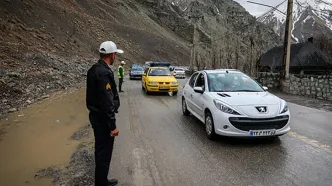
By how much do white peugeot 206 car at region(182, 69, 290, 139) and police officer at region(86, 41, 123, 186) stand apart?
→ 119 inches

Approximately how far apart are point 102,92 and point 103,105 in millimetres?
175

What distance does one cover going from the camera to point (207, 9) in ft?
498

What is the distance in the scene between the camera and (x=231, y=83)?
336 inches

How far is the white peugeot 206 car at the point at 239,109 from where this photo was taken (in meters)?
6.68

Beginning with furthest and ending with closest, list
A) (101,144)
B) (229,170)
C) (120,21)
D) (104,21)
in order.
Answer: (120,21) < (104,21) < (229,170) < (101,144)

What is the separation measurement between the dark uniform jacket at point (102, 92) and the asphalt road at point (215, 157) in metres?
1.31

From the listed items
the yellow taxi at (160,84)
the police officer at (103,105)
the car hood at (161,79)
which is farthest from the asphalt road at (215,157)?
the car hood at (161,79)

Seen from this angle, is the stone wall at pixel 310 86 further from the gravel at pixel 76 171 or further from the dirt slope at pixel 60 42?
the gravel at pixel 76 171

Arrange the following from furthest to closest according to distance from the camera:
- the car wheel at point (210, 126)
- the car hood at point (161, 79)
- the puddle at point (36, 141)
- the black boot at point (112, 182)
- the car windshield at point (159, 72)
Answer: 1. the car windshield at point (159, 72)
2. the car hood at point (161, 79)
3. the car wheel at point (210, 126)
4. the puddle at point (36, 141)
5. the black boot at point (112, 182)

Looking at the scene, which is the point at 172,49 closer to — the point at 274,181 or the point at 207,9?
the point at 207,9

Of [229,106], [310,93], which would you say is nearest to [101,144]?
[229,106]

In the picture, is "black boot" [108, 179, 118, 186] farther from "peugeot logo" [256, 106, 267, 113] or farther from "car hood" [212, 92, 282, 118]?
"peugeot logo" [256, 106, 267, 113]

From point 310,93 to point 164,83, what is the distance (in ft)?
27.6

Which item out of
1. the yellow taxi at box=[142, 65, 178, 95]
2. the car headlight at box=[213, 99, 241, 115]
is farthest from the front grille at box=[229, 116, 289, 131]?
the yellow taxi at box=[142, 65, 178, 95]
